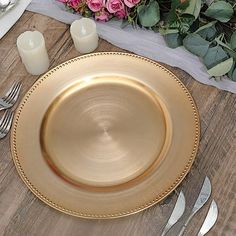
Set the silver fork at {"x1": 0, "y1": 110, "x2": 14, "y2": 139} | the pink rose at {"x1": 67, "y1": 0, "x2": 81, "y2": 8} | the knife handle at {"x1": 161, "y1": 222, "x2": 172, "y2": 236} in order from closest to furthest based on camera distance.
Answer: the knife handle at {"x1": 161, "y1": 222, "x2": 172, "y2": 236} < the silver fork at {"x1": 0, "y1": 110, "x2": 14, "y2": 139} < the pink rose at {"x1": 67, "y1": 0, "x2": 81, "y2": 8}

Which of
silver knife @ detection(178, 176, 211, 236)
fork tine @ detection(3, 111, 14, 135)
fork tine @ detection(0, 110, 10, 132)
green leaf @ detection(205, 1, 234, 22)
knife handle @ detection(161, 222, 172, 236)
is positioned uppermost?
fork tine @ detection(0, 110, 10, 132)

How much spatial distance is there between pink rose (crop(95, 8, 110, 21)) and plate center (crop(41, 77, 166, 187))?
0.48 feet

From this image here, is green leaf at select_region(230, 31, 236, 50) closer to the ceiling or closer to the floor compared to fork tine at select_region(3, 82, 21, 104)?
closer to the floor

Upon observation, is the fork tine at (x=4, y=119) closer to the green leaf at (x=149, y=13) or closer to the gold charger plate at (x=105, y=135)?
the gold charger plate at (x=105, y=135)

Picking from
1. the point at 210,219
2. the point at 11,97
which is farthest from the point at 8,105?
the point at 210,219

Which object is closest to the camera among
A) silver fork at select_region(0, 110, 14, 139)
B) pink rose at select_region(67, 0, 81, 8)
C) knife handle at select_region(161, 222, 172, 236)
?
knife handle at select_region(161, 222, 172, 236)

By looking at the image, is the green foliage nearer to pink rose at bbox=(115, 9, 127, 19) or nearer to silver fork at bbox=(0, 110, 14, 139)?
pink rose at bbox=(115, 9, 127, 19)

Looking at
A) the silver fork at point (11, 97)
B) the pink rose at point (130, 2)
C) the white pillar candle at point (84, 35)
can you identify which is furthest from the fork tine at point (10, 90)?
the pink rose at point (130, 2)

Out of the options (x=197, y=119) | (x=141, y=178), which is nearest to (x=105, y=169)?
(x=141, y=178)

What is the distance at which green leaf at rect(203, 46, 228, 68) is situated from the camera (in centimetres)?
90

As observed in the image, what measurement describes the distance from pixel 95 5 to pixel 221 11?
0.74 ft

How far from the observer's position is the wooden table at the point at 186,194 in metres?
0.77

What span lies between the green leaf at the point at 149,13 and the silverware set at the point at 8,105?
0.25 m

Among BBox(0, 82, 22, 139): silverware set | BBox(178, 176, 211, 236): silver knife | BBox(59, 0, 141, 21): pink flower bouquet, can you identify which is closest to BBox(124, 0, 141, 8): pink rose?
BBox(59, 0, 141, 21): pink flower bouquet
